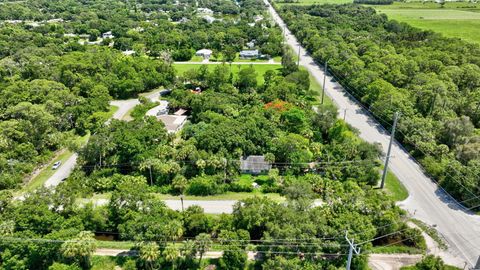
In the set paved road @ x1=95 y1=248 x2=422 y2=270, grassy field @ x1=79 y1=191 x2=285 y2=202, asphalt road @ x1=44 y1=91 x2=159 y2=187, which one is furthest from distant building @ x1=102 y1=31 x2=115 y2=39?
paved road @ x1=95 y1=248 x2=422 y2=270

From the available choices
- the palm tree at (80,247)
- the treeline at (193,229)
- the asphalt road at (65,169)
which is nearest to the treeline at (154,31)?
the asphalt road at (65,169)

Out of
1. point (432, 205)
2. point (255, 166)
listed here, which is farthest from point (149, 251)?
point (432, 205)

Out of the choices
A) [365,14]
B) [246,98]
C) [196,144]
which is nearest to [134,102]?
[246,98]

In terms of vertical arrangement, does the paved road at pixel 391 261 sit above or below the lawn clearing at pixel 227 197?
below

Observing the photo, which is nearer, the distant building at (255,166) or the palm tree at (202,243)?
the palm tree at (202,243)

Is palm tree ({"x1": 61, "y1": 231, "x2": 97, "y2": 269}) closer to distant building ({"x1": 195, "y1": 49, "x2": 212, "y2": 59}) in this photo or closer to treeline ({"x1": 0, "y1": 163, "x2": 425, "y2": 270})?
treeline ({"x1": 0, "y1": 163, "x2": 425, "y2": 270})

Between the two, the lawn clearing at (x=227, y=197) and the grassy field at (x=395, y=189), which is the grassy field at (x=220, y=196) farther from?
the grassy field at (x=395, y=189)
